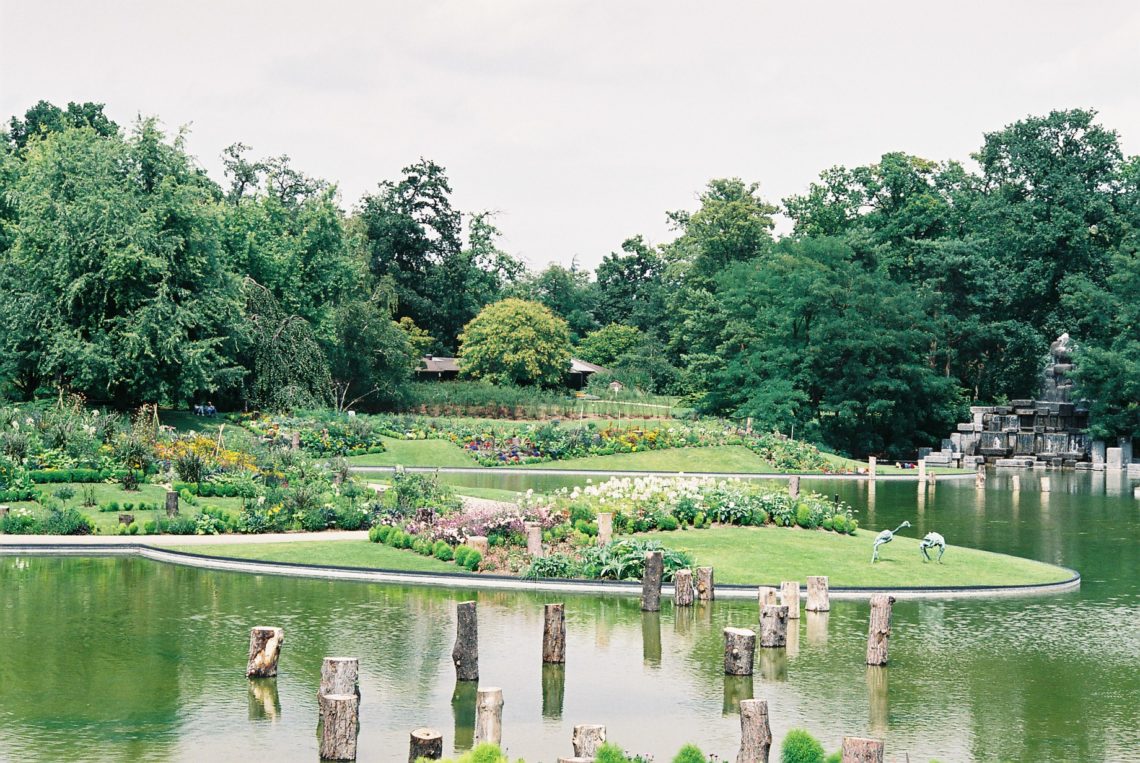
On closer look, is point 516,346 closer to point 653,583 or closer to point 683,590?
point 683,590

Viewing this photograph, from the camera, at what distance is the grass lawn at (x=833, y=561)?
25.5m

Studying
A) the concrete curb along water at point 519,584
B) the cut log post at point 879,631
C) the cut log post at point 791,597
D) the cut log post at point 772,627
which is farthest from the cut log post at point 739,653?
the concrete curb along water at point 519,584

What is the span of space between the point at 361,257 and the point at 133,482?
159 ft

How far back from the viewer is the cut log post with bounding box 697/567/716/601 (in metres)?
23.5

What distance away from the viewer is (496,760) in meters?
11.0

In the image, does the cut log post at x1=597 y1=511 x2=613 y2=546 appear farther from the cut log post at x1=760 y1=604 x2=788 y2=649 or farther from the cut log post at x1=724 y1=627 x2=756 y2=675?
the cut log post at x1=724 y1=627 x2=756 y2=675

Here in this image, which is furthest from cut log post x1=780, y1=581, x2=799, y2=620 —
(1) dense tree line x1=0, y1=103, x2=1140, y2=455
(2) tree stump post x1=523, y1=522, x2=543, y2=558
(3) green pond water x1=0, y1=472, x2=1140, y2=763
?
(1) dense tree line x1=0, y1=103, x2=1140, y2=455

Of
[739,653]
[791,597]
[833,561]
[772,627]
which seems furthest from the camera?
[833,561]

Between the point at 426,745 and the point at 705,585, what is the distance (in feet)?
36.9

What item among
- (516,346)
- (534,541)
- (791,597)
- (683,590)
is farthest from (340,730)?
(516,346)

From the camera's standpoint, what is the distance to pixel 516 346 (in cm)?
7662

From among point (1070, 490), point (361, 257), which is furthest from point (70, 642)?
point (361, 257)

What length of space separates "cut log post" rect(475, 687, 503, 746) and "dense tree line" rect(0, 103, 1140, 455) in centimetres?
3868

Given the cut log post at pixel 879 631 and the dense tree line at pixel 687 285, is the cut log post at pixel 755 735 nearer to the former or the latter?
the cut log post at pixel 879 631
